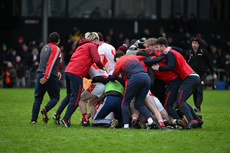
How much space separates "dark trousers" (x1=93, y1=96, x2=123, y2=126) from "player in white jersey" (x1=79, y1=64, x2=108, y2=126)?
40cm

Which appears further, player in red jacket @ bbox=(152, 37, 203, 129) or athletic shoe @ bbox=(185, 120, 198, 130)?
player in red jacket @ bbox=(152, 37, 203, 129)

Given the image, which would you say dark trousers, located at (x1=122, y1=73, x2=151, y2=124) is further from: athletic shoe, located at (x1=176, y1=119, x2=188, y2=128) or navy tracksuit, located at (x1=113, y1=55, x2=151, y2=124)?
athletic shoe, located at (x1=176, y1=119, x2=188, y2=128)

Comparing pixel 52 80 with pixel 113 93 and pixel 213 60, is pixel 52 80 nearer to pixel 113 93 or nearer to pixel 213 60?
pixel 113 93

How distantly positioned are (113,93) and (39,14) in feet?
73.3

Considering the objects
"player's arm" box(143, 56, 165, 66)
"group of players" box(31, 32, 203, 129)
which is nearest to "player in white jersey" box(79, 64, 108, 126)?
"group of players" box(31, 32, 203, 129)

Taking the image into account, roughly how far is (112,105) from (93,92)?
70cm

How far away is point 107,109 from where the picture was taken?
36.1 feet

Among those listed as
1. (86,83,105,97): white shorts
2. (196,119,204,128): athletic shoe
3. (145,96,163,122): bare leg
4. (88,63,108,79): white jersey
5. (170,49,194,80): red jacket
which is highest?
(170,49,194,80): red jacket

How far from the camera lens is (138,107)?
10.7m

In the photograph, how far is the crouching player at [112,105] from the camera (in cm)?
1098

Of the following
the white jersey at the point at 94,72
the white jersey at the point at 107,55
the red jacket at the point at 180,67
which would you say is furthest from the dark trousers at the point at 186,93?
the white jersey at the point at 107,55

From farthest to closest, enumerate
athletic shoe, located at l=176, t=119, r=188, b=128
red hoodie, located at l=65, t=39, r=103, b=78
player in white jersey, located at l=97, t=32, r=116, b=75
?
player in white jersey, located at l=97, t=32, r=116, b=75
red hoodie, located at l=65, t=39, r=103, b=78
athletic shoe, located at l=176, t=119, r=188, b=128

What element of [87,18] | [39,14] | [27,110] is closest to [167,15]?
[87,18]

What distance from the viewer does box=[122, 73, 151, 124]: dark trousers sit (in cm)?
1058
